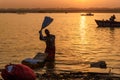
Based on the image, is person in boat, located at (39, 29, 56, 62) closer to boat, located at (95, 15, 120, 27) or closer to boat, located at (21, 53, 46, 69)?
boat, located at (21, 53, 46, 69)

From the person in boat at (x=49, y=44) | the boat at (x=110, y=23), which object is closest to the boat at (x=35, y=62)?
the person in boat at (x=49, y=44)

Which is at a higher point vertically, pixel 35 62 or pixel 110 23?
pixel 110 23

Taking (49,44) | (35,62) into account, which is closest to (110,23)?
(49,44)

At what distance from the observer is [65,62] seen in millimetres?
22766

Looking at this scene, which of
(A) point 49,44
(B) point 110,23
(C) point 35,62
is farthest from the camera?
(B) point 110,23

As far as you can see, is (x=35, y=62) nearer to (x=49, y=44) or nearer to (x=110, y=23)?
(x=49, y=44)

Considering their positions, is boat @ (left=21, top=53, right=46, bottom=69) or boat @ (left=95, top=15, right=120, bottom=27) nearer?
boat @ (left=21, top=53, right=46, bottom=69)

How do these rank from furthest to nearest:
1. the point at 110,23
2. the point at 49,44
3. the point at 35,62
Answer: the point at 110,23 → the point at 49,44 → the point at 35,62

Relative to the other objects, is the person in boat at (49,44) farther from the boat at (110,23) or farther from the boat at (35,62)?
the boat at (110,23)

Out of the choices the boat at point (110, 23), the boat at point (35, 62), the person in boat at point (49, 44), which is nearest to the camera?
the boat at point (35, 62)

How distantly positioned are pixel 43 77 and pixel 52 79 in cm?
61

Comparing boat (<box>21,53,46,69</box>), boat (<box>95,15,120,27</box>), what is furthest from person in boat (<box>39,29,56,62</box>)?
boat (<box>95,15,120,27</box>)

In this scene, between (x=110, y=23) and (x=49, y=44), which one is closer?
(x=49, y=44)

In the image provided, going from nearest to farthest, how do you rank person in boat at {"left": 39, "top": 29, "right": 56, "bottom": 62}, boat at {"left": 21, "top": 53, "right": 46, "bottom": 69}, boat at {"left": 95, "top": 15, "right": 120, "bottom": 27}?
boat at {"left": 21, "top": 53, "right": 46, "bottom": 69} → person in boat at {"left": 39, "top": 29, "right": 56, "bottom": 62} → boat at {"left": 95, "top": 15, "right": 120, "bottom": 27}
